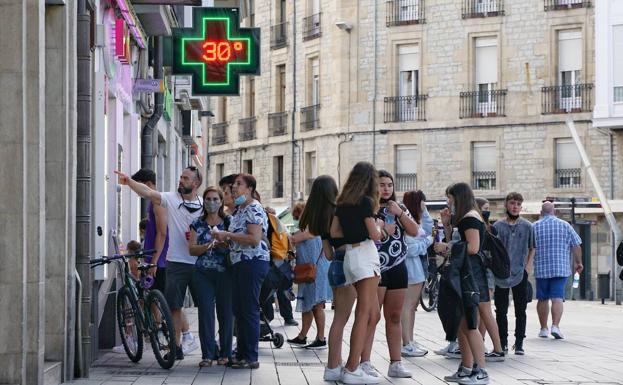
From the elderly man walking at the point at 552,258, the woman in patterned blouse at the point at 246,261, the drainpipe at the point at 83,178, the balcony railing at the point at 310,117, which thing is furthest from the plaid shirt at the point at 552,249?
the balcony railing at the point at 310,117

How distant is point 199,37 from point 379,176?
20.0ft

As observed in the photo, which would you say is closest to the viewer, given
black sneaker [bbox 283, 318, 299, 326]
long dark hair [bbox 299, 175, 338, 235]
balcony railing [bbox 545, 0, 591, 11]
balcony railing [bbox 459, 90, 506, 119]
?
long dark hair [bbox 299, 175, 338, 235]

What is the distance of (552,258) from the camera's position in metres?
19.0

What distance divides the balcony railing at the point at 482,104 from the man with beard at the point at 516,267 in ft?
107

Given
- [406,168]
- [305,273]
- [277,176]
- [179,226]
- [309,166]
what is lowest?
[305,273]

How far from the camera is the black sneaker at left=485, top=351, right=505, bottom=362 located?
1550cm

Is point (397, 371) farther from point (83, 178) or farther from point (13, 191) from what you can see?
point (13, 191)

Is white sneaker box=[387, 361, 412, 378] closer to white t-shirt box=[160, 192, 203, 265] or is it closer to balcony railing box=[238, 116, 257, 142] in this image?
white t-shirt box=[160, 192, 203, 265]

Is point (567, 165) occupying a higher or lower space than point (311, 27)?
lower

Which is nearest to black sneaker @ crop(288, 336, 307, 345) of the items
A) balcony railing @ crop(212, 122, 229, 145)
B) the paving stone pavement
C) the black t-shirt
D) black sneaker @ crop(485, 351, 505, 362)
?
the paving stone pavement

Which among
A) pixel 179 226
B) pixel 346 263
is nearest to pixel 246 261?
pixel 179 226

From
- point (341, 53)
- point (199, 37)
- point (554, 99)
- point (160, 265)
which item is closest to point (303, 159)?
point (341, 53)

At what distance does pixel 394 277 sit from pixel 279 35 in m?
43.6

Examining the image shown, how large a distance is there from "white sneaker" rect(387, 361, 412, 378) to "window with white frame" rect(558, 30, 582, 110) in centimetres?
3609
